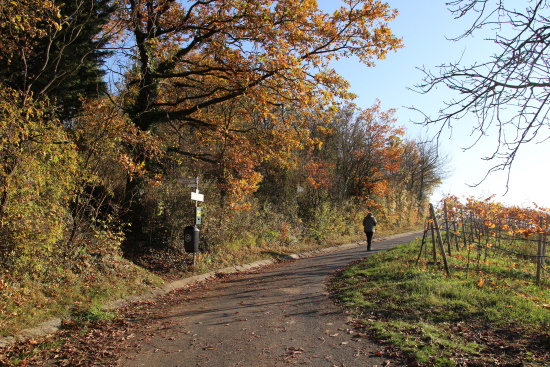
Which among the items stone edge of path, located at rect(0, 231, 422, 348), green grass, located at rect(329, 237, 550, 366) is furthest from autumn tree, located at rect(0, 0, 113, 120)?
green grass, located at rect(329, 237, 550, 366)

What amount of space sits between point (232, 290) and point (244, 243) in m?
6.76

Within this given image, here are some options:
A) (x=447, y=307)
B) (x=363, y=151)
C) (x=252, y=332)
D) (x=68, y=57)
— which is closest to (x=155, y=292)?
(x=252, y=332)

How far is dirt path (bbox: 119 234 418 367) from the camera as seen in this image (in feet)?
17.3

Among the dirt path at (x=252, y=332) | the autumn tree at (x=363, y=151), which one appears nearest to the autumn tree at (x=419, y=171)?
the autumn tree at (x=363, y=151)

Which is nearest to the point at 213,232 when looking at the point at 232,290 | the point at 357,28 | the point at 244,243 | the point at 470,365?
the point at 244,243

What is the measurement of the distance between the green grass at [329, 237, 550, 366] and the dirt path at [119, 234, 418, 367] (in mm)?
582

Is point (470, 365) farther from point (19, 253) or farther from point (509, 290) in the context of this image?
point (19, 253)

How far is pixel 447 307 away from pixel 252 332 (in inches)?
147

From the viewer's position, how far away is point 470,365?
16.1ft

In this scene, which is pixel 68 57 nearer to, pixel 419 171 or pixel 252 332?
pixel 252 332

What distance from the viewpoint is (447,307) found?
293 inches

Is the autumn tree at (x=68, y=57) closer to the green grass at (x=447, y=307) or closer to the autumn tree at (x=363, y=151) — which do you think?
the green grass at (x=447, y=307)

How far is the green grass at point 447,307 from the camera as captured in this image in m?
5.49

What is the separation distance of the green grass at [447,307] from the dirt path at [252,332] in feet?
1.91
